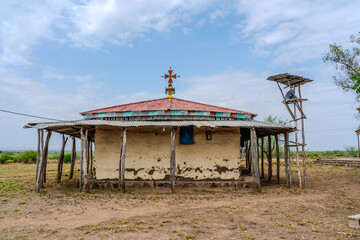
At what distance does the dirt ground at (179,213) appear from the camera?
20.3ft

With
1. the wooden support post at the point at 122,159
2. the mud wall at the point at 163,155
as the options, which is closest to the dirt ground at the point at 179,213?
the wooden support post at the point at 122,159

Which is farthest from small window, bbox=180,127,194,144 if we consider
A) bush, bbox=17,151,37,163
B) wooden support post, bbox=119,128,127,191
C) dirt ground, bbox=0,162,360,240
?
bush, bbox=17,151,37,163

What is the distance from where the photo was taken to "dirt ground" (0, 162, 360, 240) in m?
6.18

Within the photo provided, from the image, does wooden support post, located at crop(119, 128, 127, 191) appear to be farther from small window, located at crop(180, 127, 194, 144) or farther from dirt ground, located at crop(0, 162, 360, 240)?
small window, located at crop(180, 127, 194, 144)

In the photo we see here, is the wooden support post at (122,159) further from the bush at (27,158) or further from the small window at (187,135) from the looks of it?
the bush at (27,158)

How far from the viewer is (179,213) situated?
8008mm

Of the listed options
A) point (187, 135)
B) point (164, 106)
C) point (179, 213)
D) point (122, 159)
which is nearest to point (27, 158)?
point (164, 106)

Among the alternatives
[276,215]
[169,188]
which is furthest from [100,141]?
[276,215]

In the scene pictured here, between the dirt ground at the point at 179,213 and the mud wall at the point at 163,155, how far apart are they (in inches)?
35.5

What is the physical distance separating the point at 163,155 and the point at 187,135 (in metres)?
1.57

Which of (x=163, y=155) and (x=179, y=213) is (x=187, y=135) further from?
(x=179, y=213)

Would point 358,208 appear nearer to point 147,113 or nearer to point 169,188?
point 169,188

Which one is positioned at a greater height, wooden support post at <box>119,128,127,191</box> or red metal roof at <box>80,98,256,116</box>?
red metal roof at <box>80,98,256,116</box>

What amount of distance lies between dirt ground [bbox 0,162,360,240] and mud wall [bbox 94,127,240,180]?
902mm
